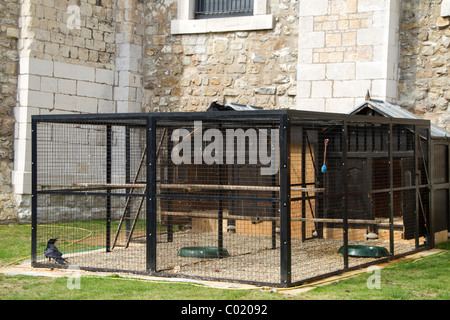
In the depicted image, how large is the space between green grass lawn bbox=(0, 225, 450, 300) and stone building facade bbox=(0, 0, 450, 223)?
15.6 ft

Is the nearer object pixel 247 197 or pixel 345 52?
pixel 247 197

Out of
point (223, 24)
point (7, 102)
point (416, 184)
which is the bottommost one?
point (416, 184)

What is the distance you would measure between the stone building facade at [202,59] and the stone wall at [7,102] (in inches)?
0.7

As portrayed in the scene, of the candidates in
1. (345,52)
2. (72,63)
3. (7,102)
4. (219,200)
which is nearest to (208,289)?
(219,200)

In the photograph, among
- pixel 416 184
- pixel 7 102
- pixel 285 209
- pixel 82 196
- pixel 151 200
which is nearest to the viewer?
pixel 285 209

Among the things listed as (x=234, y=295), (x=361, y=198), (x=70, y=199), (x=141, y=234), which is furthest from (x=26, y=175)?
(x=234, y=295)

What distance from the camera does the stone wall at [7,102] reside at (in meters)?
11.9

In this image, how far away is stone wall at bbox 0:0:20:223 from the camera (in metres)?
11.9

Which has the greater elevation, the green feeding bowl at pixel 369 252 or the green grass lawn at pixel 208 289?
the green feeding bowl at pixel 369 252

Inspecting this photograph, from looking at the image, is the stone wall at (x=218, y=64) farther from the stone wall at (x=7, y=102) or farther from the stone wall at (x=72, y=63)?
the stone wall at (x=7, y=102)

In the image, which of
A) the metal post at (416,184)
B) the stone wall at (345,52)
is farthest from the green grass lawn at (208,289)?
the stone wall at (345,52)

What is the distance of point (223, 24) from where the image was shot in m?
13.3

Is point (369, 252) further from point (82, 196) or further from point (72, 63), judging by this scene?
point (72, 63)

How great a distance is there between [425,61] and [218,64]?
384 centimetres
